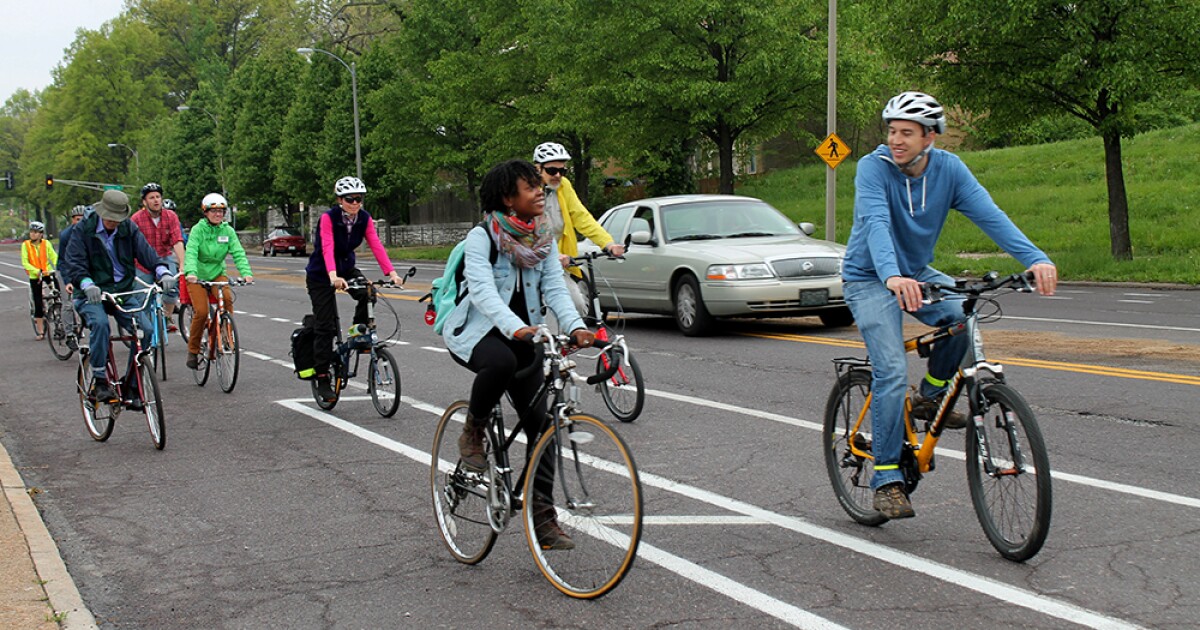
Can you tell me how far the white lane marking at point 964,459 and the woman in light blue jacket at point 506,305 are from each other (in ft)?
6.85

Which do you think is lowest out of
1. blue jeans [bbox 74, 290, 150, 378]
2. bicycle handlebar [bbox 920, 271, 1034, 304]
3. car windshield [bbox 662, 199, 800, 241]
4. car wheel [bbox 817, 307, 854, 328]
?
car wheel [bbox 817, 307, 854, 328]

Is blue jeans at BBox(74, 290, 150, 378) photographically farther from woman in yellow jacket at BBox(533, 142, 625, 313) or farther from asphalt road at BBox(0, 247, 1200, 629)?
woman in yellow jacket at BBox(533, 142, 625, 313)

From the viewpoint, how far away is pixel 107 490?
723cm

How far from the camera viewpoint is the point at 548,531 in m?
4.80

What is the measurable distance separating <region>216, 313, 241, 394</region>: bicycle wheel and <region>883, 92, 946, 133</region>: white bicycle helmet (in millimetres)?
7734

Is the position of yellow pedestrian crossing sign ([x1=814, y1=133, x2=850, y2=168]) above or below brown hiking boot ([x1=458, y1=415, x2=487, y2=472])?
above

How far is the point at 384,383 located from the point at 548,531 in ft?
16.1

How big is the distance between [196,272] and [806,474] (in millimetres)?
7005

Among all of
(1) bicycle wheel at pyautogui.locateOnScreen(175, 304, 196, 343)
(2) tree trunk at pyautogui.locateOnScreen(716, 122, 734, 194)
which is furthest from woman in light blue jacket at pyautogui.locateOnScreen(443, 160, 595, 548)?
(2) tree trunk at pyautogui.locateOnScreen(716, 122, 734, 194)

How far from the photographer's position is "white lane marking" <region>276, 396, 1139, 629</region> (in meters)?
4.34

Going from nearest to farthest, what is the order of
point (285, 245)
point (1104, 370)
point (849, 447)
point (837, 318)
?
1. point (849, 447)
2. point (1104, 370)
3. point (837, 318)
4. point (285, 245)

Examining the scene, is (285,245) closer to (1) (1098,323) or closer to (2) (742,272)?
(2) (742,272)

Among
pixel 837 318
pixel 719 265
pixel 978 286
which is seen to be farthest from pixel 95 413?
pixel 837 318

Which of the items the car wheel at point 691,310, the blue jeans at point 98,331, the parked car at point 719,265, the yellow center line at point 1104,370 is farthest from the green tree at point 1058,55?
the blue jeans at point 98,331
